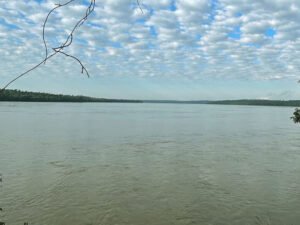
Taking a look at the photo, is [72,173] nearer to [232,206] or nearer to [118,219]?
[118,219]

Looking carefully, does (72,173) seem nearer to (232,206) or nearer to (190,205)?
(190,205)

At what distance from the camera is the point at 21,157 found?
21.2 meters

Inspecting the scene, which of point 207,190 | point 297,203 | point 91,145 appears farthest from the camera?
point 91,145

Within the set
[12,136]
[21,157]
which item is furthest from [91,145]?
[12,136]

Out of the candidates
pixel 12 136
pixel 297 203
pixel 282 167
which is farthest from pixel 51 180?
pixel 12 136

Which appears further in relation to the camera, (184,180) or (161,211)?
(184,180)

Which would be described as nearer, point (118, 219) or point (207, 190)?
point (118, 219)

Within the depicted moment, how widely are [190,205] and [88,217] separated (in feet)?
12.4

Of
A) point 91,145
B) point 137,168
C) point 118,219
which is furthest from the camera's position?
point 91,145

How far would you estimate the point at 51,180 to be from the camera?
52.4 feet

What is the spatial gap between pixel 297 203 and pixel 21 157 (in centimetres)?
1535

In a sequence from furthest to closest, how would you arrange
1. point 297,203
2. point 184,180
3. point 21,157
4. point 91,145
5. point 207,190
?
point 91,145 → point 21,157 → point 184,180 → point 207,190 → point 297,203

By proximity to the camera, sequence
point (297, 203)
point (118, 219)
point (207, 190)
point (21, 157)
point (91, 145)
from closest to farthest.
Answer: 1. point (118, 219)
2. point (297, 203)
3. point (207, 190)
4. point (21, 157)
5. point (91, 145)

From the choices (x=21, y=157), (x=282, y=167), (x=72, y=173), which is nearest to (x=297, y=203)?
(x=282, y=167)
